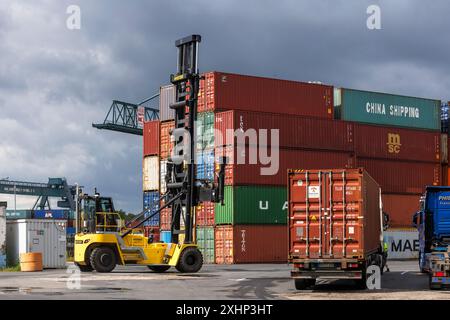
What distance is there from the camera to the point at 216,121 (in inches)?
1692

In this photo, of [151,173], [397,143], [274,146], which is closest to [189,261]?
[274,146]

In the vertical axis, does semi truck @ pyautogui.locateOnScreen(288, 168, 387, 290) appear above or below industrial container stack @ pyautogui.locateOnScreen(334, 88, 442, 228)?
below

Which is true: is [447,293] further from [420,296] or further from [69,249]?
[69,249]

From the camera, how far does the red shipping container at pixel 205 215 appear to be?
144 feet

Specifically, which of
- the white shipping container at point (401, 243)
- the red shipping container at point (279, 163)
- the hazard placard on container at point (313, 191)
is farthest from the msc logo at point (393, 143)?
the hazard placard on container at point (313, 191)

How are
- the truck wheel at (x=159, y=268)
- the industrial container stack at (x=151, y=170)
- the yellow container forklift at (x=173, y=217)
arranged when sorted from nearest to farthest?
1. the yellow container forklift at (x=173, y=217)
2. the truck wheel at (x=159, y=268)
3. the industrial container stack at (x=151, y=170)

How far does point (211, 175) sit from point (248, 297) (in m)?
23.6

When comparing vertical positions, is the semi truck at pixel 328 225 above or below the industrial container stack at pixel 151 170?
below

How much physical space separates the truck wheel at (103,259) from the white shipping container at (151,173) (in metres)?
18.4

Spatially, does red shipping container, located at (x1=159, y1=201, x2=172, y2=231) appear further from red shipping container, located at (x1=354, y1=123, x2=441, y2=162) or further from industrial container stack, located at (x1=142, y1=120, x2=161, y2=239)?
red shipping container, located at (x1=354, y1=123, x2=441, y2=162)

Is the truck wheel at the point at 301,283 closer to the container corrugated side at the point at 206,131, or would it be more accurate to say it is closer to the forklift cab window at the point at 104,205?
the forklift cab window at the point at 104,205

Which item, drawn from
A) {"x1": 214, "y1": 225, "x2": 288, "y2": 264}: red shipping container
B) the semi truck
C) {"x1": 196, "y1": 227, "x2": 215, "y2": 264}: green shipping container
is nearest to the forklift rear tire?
the semi truck

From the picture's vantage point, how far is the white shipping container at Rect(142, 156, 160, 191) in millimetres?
47888
